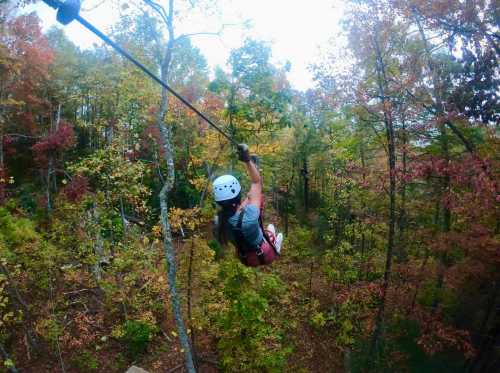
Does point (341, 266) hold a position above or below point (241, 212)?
below

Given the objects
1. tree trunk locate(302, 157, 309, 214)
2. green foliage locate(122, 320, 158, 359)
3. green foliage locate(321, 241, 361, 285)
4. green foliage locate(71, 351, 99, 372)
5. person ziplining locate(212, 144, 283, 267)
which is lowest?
green foliage locate(71, 351, 99, 372)

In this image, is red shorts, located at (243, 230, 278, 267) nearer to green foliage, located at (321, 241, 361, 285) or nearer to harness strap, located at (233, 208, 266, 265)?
harness strap, located at (233, 208, 266, 265)

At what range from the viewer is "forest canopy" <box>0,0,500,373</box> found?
7.84 m

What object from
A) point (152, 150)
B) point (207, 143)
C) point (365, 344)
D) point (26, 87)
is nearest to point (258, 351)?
point (365, 344)

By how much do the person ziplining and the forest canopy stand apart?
0.71 meters

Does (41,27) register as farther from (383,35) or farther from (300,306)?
(300,306)

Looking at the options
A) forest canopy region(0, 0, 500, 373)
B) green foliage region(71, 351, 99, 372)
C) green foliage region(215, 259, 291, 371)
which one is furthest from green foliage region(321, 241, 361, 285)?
green foliage region(71, 351, 99, 372)

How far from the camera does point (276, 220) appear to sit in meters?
16.1

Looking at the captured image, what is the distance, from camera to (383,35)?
826 centimetres

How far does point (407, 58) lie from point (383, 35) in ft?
2.52

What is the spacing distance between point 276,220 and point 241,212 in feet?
40.9

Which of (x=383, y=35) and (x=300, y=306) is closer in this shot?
(x=383, y=35)

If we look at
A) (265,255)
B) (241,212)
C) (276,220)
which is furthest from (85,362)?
(241,212)

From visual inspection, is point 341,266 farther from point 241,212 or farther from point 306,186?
point 241,212
